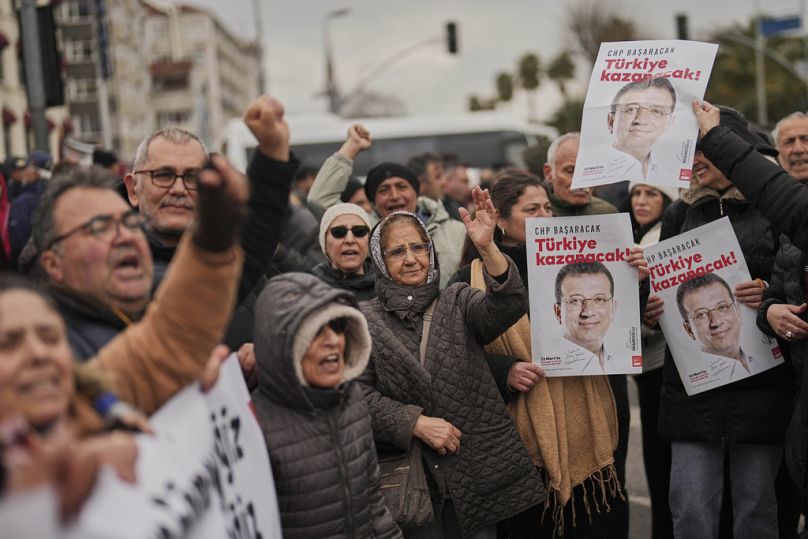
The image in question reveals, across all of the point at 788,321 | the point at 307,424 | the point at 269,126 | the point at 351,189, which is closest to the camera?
the point at 269,126

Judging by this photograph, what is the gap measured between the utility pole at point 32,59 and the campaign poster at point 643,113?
23.2ft

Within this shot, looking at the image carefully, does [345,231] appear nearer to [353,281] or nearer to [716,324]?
[353,281]

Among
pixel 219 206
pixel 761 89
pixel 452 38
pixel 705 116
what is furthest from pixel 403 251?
pixel 761 89

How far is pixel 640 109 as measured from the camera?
14.0ft

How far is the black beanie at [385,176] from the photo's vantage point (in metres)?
6.51

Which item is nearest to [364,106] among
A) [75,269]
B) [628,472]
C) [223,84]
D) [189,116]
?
[189,116]

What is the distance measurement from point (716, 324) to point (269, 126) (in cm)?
247

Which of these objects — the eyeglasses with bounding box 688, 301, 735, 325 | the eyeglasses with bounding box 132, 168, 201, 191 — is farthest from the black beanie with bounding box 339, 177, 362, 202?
the eyeglasses with bounding box 132, 168, 201, 191

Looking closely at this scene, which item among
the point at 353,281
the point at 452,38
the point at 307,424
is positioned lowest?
the point at 307,424

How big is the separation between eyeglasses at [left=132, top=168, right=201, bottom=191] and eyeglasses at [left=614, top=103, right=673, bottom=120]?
1.86 meters

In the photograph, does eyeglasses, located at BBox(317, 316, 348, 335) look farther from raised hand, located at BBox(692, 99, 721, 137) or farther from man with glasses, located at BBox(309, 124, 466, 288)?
man with glasses, located at BBox(309, 124, 466, 288)

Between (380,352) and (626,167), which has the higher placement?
(626,167)

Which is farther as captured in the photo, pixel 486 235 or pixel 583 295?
pixel 583 295

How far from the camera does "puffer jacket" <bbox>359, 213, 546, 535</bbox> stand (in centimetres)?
412
